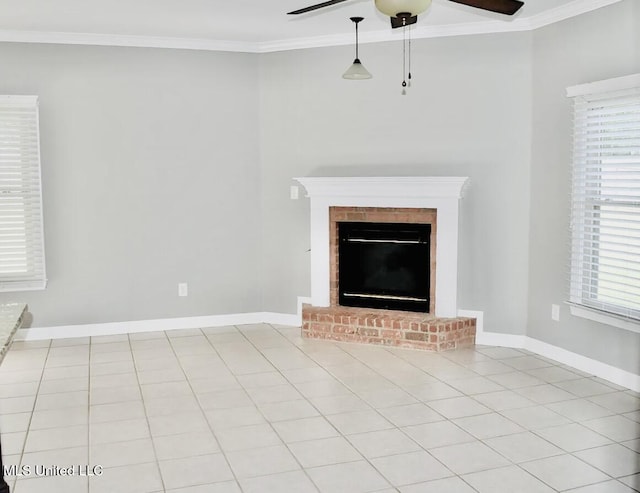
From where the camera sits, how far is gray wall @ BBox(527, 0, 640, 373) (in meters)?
4.16

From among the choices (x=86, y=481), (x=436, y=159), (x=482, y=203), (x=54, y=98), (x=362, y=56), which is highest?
(x=362, y=56)

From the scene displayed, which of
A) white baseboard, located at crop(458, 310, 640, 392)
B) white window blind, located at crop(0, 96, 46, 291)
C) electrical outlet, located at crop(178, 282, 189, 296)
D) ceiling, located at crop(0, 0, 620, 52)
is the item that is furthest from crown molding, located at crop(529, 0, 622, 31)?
white window blind, located at crop(0, 96, 46, 291)

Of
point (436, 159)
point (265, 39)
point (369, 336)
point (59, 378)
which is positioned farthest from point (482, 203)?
point (59, 378)

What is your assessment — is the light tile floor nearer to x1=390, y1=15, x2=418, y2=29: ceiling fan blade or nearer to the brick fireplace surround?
the brick fireplace surround

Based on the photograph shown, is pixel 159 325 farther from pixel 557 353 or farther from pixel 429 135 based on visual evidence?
pixel 557 353

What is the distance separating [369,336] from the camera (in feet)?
17.2

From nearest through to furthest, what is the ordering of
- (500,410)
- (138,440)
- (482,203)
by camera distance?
(138,440) < (500,410) < (482,203)

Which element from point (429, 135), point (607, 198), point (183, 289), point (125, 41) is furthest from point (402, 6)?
point (183, 289)

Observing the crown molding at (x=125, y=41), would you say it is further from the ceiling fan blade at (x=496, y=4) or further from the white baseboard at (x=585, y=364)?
the white baseboard at (x=585, y=364)

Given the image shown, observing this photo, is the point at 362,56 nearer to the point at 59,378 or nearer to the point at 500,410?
the point at 500,410

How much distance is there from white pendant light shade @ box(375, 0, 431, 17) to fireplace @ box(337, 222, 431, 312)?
3.03m

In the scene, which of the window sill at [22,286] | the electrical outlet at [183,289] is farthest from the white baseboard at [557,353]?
the window sill at [22,286]

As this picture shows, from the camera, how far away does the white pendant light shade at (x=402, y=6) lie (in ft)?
7.62

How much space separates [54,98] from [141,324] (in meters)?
2.02
